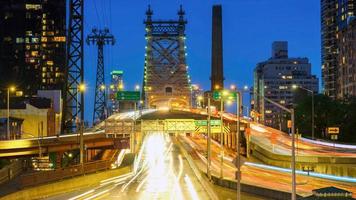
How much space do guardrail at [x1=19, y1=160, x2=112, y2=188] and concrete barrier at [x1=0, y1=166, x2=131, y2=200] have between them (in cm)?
116

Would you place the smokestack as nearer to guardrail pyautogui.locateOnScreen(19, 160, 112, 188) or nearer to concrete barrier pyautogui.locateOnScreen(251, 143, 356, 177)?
concrete barrier pyautogui.locateOnScreen(251, 143, 356, 177)

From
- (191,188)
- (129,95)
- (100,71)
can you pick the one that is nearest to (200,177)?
(191,188)

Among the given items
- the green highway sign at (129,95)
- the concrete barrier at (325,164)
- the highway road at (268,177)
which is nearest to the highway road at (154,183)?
the highway road at (268,177)

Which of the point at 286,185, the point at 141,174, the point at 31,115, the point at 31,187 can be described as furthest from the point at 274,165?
the point at 31,115

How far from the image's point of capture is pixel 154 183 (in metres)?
66.5

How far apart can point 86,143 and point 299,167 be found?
30.3 meters

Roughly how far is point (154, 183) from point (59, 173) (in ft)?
35.2

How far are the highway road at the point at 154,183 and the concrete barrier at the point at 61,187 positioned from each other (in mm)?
899

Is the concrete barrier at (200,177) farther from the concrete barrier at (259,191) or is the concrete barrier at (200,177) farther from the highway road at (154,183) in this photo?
the concrete barrier at (259,191)

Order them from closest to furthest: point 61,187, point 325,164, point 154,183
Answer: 1. point 61,187
2. point 154,183
3. point 325,164

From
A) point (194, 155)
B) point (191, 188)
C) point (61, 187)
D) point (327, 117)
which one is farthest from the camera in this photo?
point (327, 117)

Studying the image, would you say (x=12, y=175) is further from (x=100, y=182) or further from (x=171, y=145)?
(x=171, y=145)

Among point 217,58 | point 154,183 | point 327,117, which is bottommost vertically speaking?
point 154,183

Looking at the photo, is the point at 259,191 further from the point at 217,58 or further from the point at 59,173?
the point at 217,58
